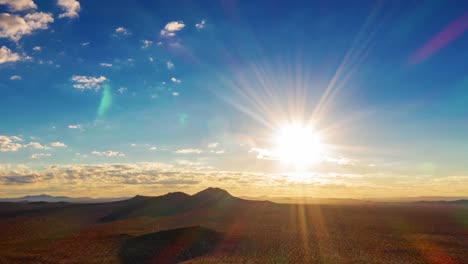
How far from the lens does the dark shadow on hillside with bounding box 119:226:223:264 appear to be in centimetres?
3809

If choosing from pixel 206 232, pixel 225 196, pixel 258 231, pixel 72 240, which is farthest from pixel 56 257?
pixel 225 196

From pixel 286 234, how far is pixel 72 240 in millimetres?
33786

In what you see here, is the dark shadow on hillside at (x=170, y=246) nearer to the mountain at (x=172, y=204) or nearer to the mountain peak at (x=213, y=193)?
the mountain at (x=172, y=204)

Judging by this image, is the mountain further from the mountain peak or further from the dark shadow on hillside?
the dark shadow on hillside

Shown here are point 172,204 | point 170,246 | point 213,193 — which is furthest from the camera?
point 213,193

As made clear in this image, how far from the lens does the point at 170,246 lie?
42.4 meters

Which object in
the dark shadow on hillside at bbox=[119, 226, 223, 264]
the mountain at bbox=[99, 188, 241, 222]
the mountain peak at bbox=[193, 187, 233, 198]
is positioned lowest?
the dark shadow on hillside at bbox=[119, 226, 223, 264]

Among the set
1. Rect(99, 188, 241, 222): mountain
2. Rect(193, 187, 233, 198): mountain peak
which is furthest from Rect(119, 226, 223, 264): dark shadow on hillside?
Rect(193, 187, 233, 198): mountain peak

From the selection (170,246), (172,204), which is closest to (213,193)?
(172,204)

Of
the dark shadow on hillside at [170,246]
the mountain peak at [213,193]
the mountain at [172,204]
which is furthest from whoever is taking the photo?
the mountain peak at [213,193]

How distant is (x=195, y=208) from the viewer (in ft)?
346

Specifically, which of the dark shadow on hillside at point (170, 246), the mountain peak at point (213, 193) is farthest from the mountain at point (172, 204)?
the dark shadow on hillside at point (170, 246)

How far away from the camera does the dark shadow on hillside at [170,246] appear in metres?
38.1

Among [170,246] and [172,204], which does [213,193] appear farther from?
[170,246]
